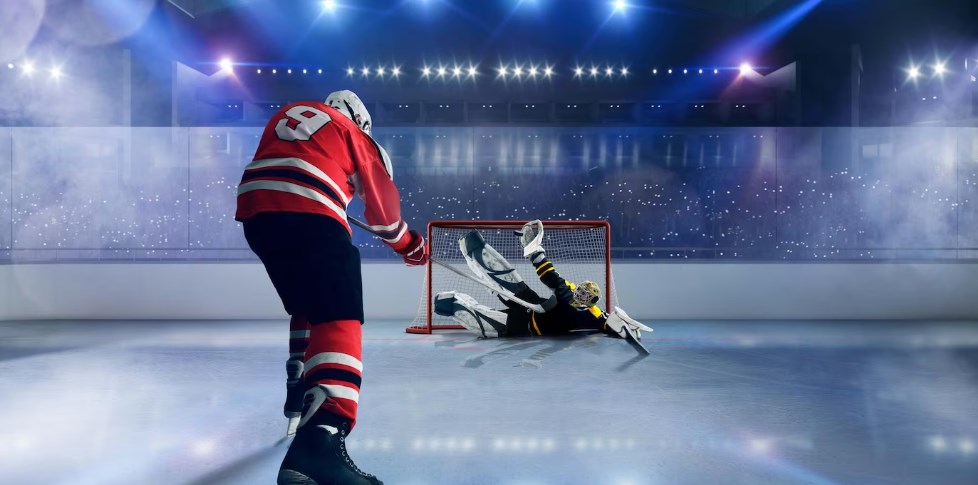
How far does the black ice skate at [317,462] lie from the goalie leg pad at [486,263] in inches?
122

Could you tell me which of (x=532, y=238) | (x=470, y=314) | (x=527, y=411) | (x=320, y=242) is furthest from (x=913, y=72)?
(x=320, y=242)

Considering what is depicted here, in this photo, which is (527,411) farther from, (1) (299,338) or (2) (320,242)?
(2) (320,242)

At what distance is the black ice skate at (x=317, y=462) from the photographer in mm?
1425

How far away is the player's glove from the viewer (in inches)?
78.6

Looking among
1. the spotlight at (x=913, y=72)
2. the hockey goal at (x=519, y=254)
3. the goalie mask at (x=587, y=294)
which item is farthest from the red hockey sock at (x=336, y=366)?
the spotlight at (x=913, y=72)

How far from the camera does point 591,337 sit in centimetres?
470

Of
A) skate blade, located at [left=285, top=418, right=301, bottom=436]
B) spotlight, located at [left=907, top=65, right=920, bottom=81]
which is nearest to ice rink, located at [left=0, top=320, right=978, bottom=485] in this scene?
skate blade, located at [left=285, top=418, right=301, bottom=436]

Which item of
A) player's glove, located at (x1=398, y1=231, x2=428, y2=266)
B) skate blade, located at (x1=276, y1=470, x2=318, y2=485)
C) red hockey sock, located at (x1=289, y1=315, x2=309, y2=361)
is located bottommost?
skate blade, located at (x1=276, y1=470, x2=318, y2=485)

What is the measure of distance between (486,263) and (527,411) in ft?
7.08

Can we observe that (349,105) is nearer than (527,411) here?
Yes

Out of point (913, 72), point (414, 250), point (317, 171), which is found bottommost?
point (414, 250)

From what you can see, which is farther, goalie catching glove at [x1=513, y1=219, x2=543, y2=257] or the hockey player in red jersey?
goalie catching glove at [x1=513, y1=219, x2=543, y2=257]

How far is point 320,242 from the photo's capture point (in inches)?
61.7

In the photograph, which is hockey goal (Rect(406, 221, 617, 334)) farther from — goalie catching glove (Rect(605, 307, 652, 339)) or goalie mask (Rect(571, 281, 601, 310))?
goalie mask (Rect(571, 281, 601, 310))
